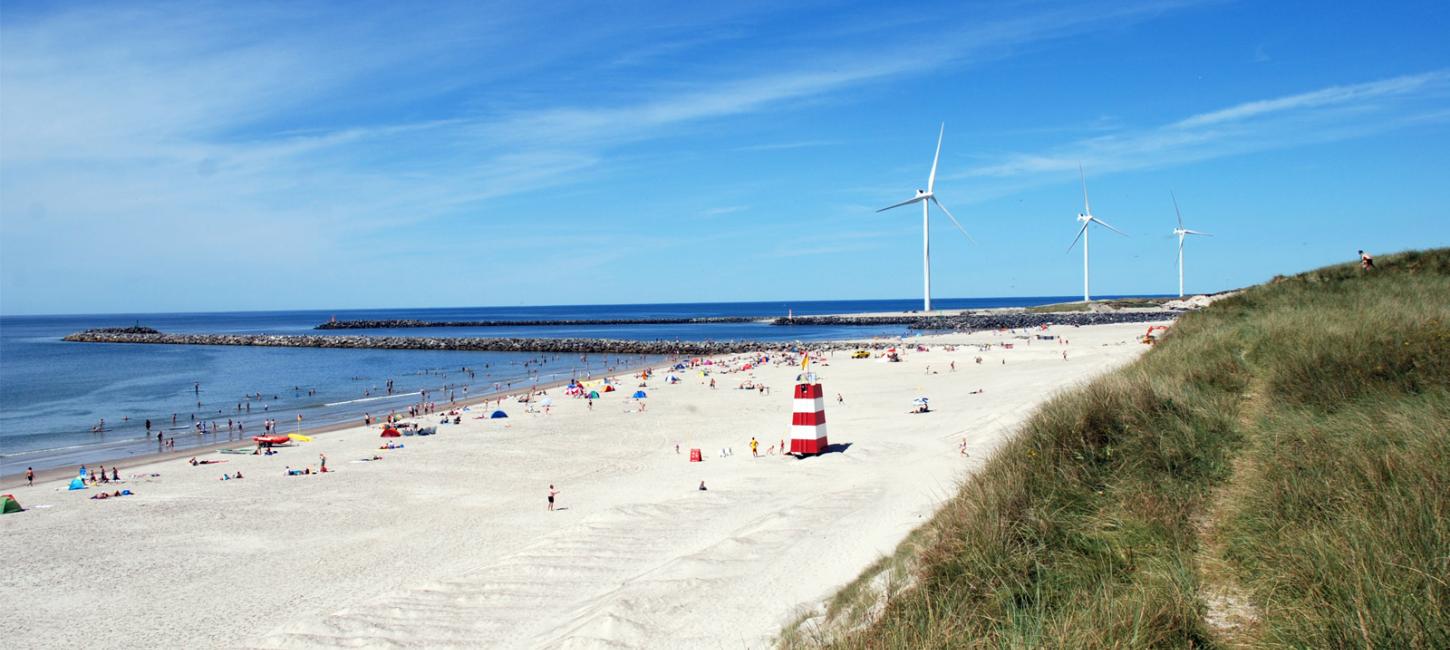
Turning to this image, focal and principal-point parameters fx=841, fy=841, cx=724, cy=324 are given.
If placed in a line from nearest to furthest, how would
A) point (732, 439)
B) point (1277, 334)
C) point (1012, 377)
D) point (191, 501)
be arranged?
point (1277, 334) → point (191, 501) → point (732, 439) → point (1012, 377)

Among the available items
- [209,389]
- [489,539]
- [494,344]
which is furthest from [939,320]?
[489,539]

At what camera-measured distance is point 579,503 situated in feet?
64.8

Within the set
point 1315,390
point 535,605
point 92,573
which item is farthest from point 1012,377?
point 92,573

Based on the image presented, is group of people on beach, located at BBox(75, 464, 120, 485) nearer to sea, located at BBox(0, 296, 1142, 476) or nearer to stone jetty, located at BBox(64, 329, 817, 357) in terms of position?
sea, located at BBox(0, 296, 1142, 476)

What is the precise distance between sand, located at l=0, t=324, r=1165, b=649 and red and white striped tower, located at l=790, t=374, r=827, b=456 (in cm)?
73

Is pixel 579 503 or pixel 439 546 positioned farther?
pixel 579 503

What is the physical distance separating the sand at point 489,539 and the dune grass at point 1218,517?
2886 mm

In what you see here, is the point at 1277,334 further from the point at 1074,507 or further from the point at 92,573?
the point at 92,573

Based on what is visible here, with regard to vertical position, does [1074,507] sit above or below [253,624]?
above

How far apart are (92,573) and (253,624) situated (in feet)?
18.1

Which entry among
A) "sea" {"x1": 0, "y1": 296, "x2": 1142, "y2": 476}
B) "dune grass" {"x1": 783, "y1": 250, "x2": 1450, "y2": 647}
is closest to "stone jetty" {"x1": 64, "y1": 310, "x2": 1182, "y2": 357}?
"sea" {"x1": 0, "y1": 296, "x2": 1142, "y2": 476}

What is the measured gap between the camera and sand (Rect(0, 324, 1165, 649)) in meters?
11.4

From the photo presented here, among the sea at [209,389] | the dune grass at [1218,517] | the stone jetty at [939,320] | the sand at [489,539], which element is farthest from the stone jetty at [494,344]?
the dune grass at [1218,517]

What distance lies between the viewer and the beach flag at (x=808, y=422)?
22.6 metres
